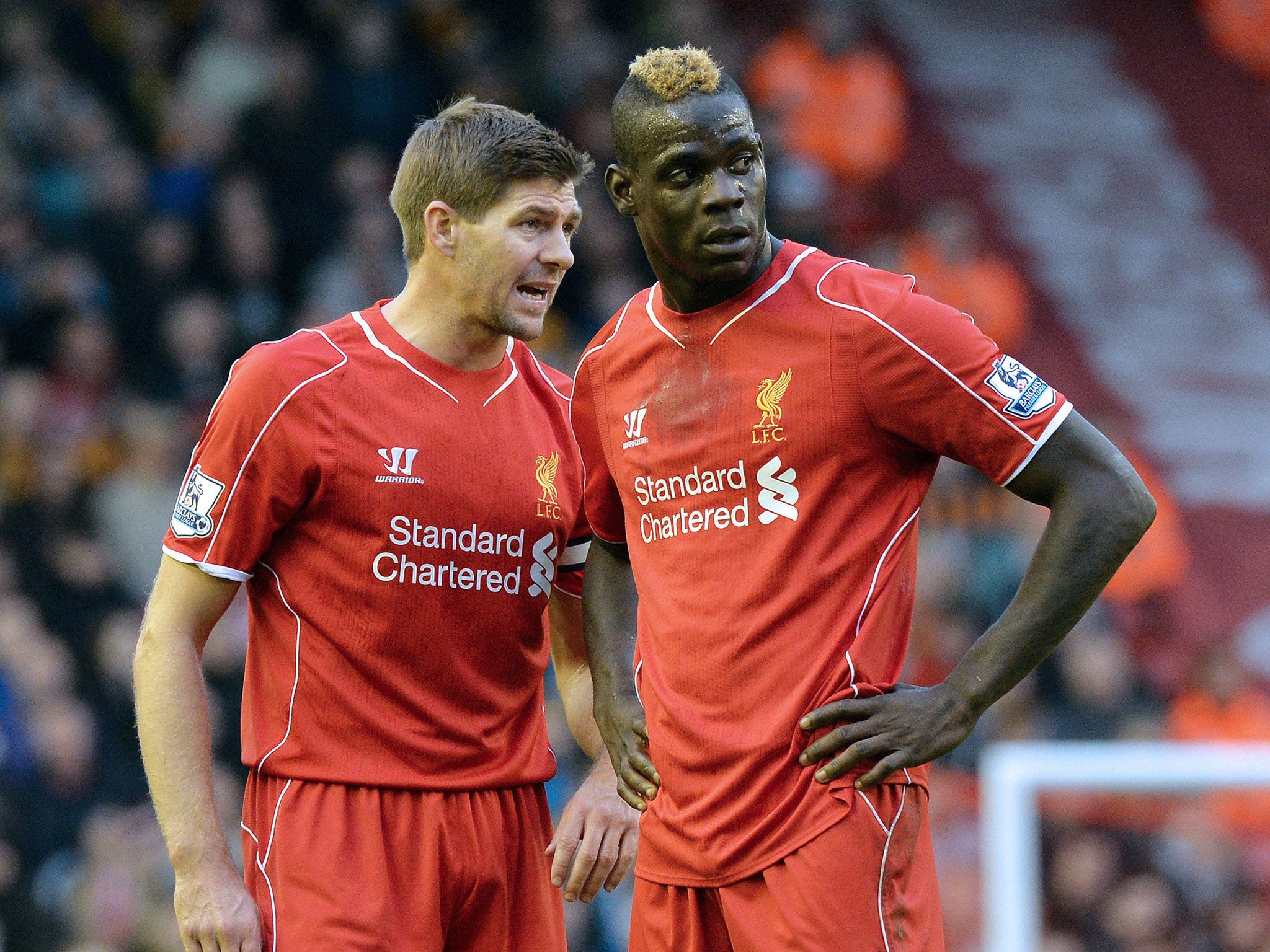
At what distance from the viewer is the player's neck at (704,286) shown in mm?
2922

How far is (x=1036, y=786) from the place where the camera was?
6176 millimetres

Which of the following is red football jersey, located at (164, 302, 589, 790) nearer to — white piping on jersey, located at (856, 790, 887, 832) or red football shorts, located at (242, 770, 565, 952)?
red football shorts, located at (242, 770, 565, 952)

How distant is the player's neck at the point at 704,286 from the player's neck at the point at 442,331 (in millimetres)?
614

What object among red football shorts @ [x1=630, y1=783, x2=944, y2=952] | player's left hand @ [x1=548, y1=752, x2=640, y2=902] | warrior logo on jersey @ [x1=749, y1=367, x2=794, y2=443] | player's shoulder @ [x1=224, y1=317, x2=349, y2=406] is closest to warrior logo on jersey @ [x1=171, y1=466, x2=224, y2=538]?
player's shoulder @ [x1=224, y1=317, x2=349, y2=406]

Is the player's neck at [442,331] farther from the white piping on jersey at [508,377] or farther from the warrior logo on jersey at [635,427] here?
the warrior logo on jersey at [635,427]

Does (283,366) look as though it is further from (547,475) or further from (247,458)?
(547,475)

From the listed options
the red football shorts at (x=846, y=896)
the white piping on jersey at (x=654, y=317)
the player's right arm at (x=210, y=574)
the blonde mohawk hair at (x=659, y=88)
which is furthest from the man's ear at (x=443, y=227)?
the red football shorts at (x=846, y=896)

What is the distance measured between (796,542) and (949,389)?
0.36m

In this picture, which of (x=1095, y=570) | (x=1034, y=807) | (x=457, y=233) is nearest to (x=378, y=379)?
(x=457, y=233)

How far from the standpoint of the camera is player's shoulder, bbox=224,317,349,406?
322 cm

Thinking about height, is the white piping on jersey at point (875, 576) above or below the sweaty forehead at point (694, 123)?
below

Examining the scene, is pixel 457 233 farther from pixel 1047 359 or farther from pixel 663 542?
pixel 1047 359

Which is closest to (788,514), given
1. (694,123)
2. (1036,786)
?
(694,123)

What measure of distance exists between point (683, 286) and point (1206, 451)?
27.1ft
